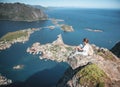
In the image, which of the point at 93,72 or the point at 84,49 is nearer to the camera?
the point at 93,72

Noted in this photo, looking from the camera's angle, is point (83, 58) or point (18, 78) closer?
point (83, 58)

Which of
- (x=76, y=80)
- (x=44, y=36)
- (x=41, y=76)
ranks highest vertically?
(x=76, y=80)

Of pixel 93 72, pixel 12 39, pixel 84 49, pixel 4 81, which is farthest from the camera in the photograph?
pixel 12 39

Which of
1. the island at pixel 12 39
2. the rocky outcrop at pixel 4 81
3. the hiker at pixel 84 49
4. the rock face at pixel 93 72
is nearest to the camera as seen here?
the rock face at pixel 93 72

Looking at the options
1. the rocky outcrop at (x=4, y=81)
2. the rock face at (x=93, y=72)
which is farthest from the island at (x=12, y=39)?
the rock face at (x=93, y=72)

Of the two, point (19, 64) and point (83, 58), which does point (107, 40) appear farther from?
point (83, 58)

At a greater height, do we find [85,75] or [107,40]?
[85,75]

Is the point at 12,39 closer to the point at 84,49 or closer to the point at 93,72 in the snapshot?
the point at 84,49

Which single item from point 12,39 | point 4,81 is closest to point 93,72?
point 4,81

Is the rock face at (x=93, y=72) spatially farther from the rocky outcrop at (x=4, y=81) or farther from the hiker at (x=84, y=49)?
the rocky outcrop at (x=4, y=81)

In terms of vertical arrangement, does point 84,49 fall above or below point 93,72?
above

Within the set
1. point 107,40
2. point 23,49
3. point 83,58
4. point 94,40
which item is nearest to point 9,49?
point 23,49
